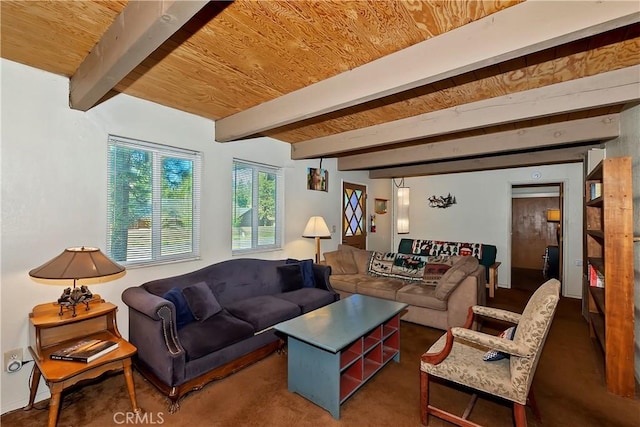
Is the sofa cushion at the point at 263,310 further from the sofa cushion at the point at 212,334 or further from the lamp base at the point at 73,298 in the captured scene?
the lamp base at the point at 73,298

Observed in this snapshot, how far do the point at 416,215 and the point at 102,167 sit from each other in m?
5.96

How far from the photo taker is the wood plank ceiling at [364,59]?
1461 mm

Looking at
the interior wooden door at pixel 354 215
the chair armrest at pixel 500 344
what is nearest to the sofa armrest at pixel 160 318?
the chair armrest at pixel 500 344

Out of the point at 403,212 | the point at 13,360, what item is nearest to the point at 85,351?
the point at 13,360

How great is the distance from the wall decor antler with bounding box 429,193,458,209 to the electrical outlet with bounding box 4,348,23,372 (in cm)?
662

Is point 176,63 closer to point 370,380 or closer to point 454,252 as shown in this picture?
point 370,380

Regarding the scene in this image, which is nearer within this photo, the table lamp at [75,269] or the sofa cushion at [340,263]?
the table lamp at [75,269]

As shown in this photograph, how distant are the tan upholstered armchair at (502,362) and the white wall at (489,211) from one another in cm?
421

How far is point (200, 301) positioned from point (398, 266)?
2.91 meters

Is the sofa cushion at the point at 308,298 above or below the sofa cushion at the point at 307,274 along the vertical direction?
below

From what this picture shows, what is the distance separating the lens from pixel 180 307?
2535 millimetres

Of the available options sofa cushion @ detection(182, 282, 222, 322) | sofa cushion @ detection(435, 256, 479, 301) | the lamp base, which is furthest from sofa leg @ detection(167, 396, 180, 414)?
sofa cushion @ detection(435, 256, 479, 301)

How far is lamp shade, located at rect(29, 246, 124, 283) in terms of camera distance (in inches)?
75.3

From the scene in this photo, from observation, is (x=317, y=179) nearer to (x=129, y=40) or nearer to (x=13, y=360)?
(x=129, y=40)
